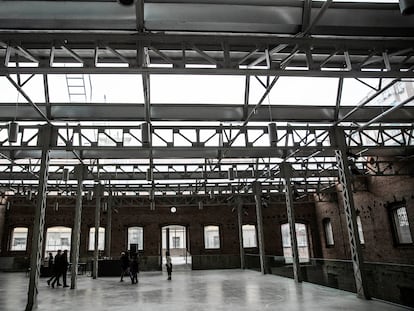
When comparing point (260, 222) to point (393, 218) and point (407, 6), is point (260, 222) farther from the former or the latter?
point (407, 6)

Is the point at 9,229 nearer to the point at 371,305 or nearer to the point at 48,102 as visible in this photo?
the point at 48,102

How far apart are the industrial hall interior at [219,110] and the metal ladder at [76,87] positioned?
0.05 m

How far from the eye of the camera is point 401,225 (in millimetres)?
19219

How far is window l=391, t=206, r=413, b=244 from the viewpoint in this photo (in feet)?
61.4

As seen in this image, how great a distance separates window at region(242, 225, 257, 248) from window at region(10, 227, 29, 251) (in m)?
19.1

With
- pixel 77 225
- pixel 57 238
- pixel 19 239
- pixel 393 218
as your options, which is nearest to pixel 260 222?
pixel 393 218

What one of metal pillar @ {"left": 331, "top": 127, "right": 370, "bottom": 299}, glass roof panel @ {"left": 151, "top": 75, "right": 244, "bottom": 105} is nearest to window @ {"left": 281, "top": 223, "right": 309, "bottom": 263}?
metal pillar @ {"left": 331, "top": 127, "right": 370, "bottom": 299}

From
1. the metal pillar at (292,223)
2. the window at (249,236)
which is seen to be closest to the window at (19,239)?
the window at (249,236)

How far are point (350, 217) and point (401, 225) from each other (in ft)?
33.3

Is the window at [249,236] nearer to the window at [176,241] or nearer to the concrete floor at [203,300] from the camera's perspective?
the window at [176,241]

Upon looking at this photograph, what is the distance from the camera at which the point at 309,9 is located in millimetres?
6445

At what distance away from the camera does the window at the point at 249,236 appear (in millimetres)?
29719

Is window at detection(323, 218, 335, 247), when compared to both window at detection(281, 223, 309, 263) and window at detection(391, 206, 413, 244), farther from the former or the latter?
window at detection(391, 206, 413, 244)

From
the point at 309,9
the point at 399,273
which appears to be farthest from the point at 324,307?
the point at 309,9
